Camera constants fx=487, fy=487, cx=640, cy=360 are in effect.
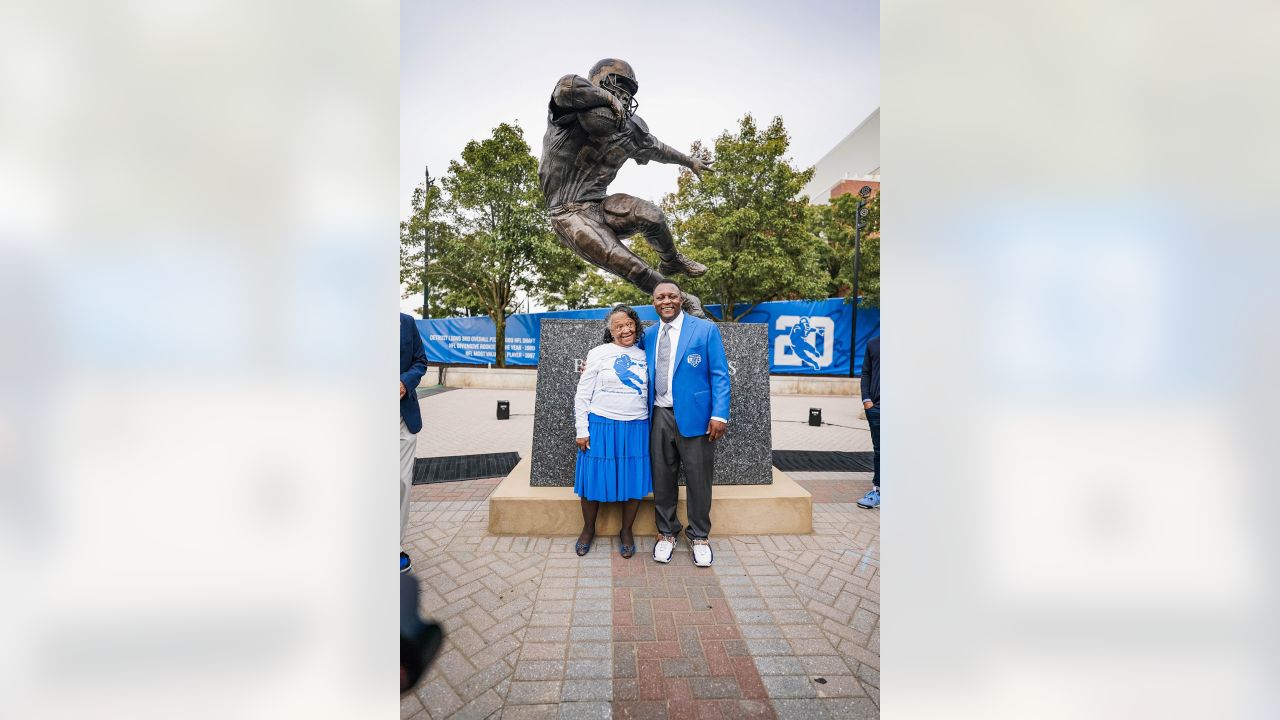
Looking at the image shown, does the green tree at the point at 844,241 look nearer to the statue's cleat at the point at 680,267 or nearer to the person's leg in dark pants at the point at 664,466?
the statue's cleat at the point at 680,267

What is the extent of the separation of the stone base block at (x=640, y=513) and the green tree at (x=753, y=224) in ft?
35.7

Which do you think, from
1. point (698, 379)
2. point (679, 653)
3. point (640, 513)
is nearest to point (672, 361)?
point (698, 379)

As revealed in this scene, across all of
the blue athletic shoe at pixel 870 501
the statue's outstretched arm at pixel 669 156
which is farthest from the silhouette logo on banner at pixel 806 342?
the statue's outstretched arm at pixel 669 156

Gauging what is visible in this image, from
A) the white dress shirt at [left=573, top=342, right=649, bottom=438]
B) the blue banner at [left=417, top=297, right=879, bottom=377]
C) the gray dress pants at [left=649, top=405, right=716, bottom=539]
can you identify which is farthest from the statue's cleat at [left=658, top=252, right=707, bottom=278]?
the blue banner at [left=417, top=297, right=879, bottom=377]

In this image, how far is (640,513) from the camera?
11.5ft

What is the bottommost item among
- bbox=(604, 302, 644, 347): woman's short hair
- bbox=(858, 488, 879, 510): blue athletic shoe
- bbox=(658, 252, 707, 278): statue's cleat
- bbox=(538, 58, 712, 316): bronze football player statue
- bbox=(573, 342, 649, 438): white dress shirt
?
bbox=(858, 488, 879, 510): blue athletic shoe

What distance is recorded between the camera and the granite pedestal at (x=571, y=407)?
3656 millimetres

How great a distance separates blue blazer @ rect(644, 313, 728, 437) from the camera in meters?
3.15

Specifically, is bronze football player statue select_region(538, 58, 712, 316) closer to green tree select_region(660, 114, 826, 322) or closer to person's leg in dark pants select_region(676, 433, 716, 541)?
person's leg in dark pants select_region(676, 433, 716, 541)

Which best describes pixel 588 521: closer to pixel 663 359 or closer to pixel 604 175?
pixel 663 359

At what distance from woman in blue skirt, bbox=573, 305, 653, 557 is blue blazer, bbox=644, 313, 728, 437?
0.23m
